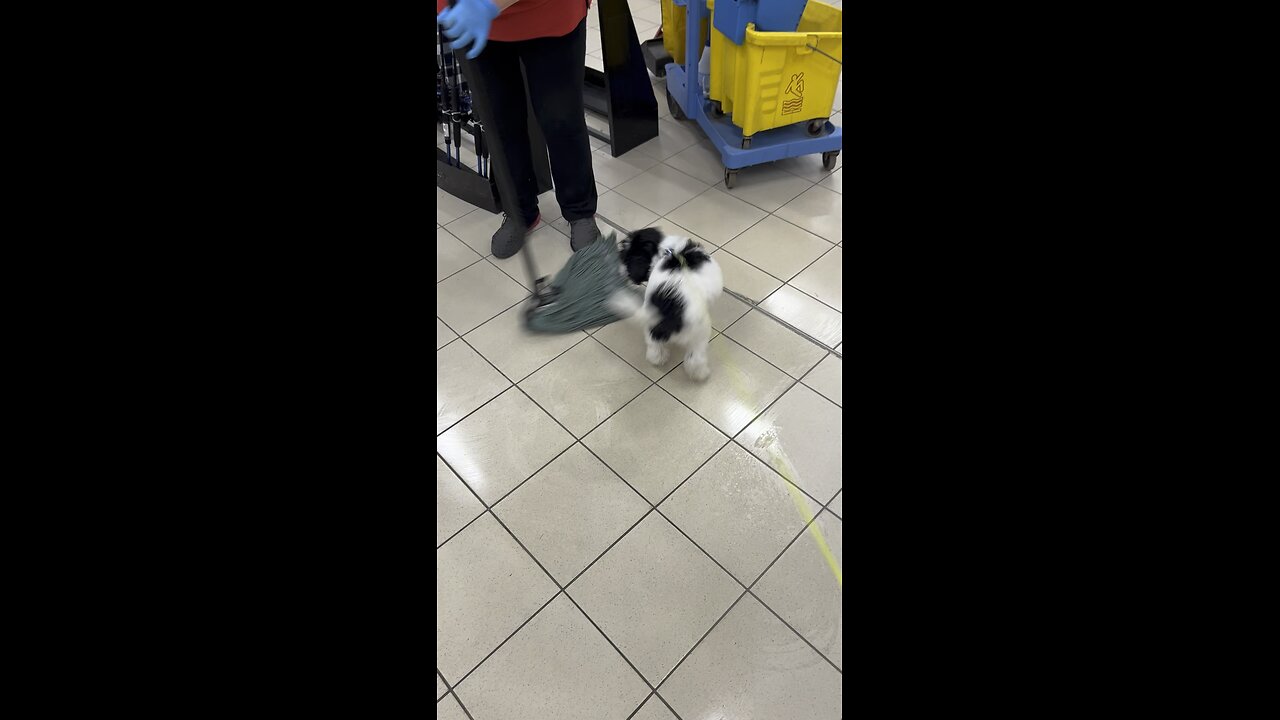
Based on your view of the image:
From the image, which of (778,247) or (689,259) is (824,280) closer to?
(778,247)

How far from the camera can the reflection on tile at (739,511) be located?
1.58 meters

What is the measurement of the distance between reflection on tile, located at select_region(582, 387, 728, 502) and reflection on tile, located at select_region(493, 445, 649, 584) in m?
0.05

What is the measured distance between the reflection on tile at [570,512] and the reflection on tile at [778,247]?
1144mm

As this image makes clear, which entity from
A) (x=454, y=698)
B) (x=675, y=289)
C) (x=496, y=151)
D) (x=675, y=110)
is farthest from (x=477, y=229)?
(x=454, y=698)

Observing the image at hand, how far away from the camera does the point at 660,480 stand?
1.75m

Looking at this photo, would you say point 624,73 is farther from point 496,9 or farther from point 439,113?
point 496,9

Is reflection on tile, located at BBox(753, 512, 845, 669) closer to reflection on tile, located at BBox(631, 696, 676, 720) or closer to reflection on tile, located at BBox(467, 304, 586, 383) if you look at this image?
reflection on tile, located at BBox(631, 696, 676, 720)

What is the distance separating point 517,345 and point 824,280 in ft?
3.83

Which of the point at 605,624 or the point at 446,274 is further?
the point at 446,274

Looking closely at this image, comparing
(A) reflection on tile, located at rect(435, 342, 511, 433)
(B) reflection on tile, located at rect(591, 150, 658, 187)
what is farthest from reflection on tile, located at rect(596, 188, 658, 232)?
(A) reflection on tile, located at rect(435, 342, 511, 433)

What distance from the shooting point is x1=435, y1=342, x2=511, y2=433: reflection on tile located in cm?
195

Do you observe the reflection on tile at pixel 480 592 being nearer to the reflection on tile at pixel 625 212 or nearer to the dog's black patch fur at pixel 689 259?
the dog's black patch fur at pixel 689 259

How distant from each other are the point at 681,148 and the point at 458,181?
44.9 inches
